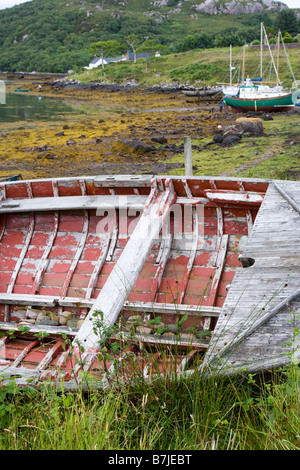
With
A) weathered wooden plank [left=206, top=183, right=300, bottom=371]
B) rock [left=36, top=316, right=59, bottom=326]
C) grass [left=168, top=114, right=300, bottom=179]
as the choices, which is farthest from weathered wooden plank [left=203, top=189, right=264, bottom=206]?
grass [left=168, top=114, right=300, bottom=179]

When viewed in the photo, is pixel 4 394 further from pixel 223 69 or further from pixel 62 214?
pixel 223 69

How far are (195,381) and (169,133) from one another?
18.1 metres

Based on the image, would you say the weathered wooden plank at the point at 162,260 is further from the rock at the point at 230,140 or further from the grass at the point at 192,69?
the grass at the point at 192,69

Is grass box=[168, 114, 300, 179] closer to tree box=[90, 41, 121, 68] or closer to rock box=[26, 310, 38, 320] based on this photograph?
rock box=[26, 310, 38, 320]

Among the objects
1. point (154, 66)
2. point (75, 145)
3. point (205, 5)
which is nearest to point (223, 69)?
point (154, 66)

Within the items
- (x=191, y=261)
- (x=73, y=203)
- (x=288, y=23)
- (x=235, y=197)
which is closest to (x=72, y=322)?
Answer: (x=191, y=261)

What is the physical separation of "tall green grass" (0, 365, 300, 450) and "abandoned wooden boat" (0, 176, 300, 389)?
132 millimetres

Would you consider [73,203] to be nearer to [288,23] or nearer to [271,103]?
[271,103]

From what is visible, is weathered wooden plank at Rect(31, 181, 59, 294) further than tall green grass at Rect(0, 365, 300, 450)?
Yes

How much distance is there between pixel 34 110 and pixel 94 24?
9496 centimetres

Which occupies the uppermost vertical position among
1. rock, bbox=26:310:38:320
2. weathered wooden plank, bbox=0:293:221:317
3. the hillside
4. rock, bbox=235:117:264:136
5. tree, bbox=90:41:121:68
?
the hillside

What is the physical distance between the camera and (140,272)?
521cm

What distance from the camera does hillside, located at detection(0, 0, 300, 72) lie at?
3561 inches

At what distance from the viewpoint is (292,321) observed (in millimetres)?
2717
